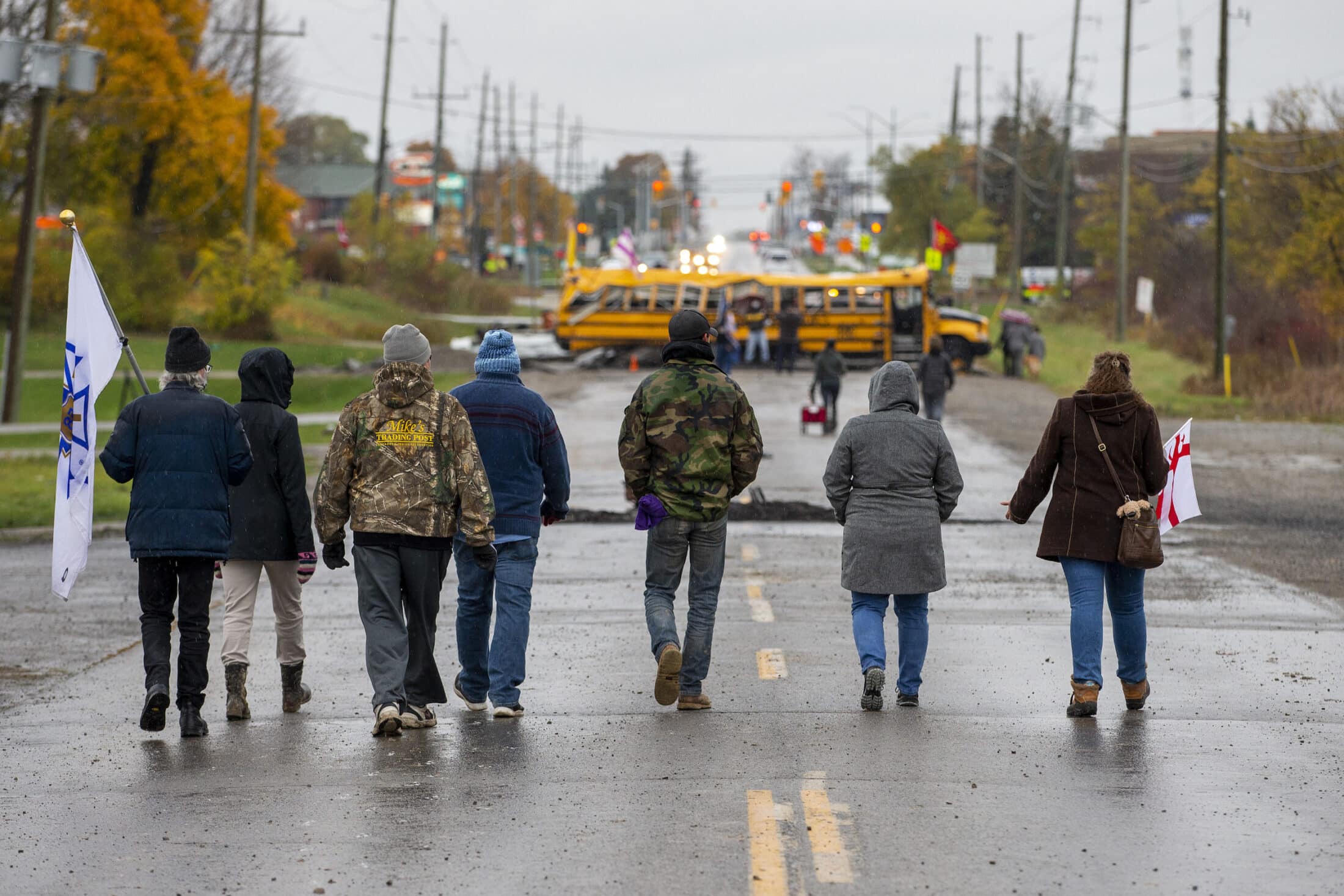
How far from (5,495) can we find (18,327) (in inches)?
369

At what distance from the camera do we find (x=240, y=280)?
46.7 meters

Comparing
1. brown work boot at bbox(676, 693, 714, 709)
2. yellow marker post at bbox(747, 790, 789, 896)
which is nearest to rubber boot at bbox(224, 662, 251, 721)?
brown work boot at bbox(676, 693, 714, 709)

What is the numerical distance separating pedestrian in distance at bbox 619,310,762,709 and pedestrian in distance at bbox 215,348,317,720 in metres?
1.61

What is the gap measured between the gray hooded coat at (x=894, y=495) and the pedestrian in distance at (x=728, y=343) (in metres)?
29.9

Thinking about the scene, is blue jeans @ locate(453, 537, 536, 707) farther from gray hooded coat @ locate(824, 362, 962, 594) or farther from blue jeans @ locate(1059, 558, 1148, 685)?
blue jeans @ locate(1059, 558, 1148, 685)

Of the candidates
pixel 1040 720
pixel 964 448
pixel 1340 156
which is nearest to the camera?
pixel 1040 720

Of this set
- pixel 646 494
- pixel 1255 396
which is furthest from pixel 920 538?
pixel 1255 396

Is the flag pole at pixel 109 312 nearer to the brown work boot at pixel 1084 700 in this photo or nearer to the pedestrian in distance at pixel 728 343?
the brown work boot at pixel 1084 700

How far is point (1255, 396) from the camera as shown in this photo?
34.9m

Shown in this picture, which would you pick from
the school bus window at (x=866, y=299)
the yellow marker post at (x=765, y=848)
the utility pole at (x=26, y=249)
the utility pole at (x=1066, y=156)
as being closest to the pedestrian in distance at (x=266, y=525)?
the yellow marker post at (x=765, y=848)

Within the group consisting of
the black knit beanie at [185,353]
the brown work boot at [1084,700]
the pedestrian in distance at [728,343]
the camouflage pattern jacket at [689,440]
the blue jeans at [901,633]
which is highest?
the pedestrian in distance at [728,343]

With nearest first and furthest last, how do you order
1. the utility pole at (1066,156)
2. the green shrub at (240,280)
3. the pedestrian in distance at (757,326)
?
the pedestrian in distance at (757,326) < the green shrub at (240,280) < the utility pole at (1066,156)

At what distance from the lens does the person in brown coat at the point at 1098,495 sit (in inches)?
323

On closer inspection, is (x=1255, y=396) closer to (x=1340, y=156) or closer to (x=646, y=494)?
(x=1340, y=156)
